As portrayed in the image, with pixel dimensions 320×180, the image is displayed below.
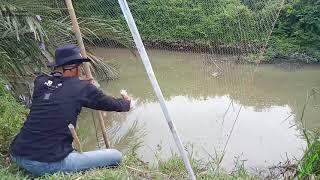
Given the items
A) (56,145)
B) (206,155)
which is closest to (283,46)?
(206,155)

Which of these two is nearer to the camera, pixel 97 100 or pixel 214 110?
pixel 97 100

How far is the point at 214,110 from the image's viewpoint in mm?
9094

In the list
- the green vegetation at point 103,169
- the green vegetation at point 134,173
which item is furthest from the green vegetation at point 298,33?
the green vegetation at point 134,173

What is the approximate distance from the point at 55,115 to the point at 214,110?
5432 millimetres

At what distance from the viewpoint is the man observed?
3.97 meters

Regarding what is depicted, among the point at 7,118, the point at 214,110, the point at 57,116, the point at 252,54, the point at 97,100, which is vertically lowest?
the point at 214,110

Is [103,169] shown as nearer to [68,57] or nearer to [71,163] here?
[71,163]

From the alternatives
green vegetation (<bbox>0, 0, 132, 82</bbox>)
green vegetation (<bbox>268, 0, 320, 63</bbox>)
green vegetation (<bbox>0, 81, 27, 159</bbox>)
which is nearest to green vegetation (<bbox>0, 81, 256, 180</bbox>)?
green vegetation (<bbox>0, 81, 27, 159</bbox>)

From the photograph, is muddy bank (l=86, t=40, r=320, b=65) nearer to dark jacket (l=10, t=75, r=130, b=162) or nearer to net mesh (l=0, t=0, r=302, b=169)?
net mesh (l=0, t=0, r=302, b=169)

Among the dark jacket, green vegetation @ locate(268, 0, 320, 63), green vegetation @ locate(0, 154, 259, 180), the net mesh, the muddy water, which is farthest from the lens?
green vegetation @ locate(268, 0, 320, 63)

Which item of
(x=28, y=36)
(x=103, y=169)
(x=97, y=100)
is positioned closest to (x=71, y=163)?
(x=103, y=169)

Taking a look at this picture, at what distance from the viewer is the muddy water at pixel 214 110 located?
23.2ft

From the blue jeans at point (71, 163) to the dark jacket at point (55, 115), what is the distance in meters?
0.04

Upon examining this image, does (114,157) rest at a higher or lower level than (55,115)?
lower
